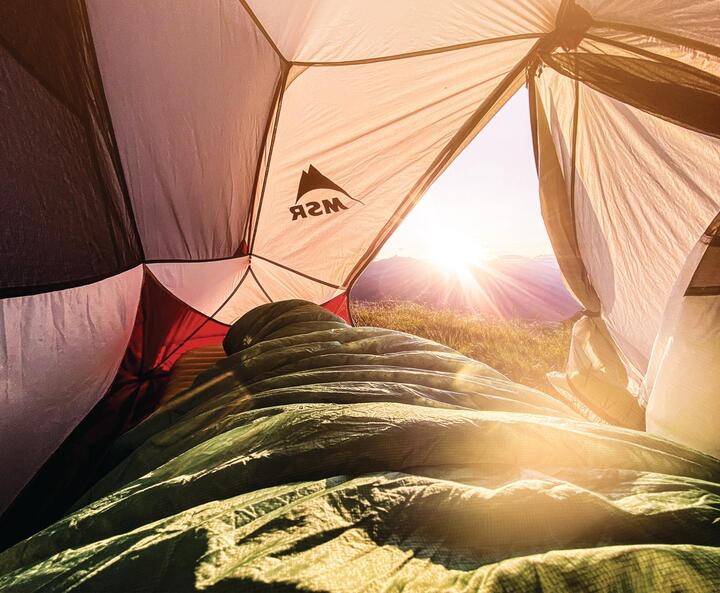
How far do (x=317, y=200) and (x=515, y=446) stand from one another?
2211 mm

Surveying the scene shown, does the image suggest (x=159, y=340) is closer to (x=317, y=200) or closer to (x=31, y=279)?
(x=31, y=279)

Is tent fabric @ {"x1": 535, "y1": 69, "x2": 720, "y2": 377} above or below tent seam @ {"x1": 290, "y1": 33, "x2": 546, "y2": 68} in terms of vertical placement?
below

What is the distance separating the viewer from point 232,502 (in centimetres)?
44

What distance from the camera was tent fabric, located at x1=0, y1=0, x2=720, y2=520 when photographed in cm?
112

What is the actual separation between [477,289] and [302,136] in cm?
715

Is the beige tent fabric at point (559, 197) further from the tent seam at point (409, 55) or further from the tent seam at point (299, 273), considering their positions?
the tent seam at point (299, 273)

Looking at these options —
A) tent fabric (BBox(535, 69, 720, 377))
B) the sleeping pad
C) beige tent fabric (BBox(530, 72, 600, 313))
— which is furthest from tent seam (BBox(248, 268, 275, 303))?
tent fabric (BBox(535, 69, 720, 377))

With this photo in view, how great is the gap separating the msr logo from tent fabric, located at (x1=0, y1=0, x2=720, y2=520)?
1cm

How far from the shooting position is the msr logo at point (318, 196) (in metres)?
2.42

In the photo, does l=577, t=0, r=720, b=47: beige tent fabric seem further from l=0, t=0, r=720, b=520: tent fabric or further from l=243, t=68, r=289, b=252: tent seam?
l=243, t=68, r=289, b=252: tent seam

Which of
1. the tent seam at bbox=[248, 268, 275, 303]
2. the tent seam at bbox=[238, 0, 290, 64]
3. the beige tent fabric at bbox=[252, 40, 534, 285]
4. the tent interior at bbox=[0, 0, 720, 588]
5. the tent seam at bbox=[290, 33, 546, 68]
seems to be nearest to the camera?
the tent interior at bbox=[0, 0, 720, 588]

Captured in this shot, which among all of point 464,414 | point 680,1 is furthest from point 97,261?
point 680,1

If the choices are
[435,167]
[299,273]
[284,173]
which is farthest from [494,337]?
[284,173]

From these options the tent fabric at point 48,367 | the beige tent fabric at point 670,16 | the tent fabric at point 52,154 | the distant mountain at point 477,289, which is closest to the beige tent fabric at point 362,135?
the beige tent fabric at point 670,16
